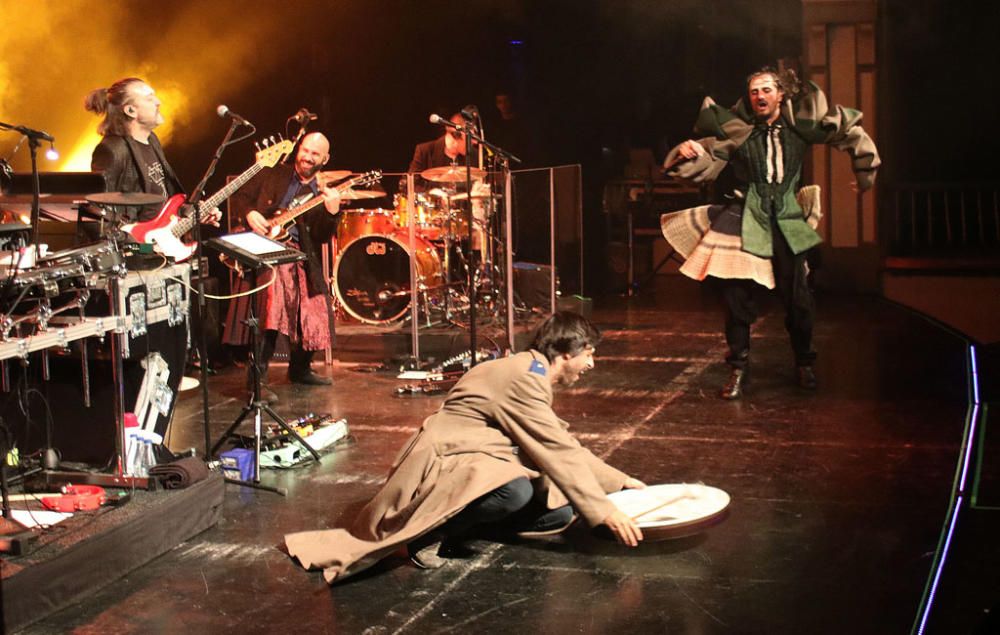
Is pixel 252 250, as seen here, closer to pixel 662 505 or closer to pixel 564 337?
pixel 564 337

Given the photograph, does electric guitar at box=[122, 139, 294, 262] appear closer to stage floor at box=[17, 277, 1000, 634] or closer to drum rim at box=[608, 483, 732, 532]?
stage floor at box=[17, 277, 1000, 634]

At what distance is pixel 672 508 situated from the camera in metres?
4.39

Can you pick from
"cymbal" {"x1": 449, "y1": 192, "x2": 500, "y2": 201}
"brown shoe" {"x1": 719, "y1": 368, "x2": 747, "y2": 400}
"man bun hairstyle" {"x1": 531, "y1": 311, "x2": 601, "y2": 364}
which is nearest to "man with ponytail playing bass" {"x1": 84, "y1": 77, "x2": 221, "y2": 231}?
"man bun hairstyle" {"x1": 531, "y1": 311, "x2": 601, "y2": 364}

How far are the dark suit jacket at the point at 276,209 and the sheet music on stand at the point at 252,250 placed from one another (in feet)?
5.18

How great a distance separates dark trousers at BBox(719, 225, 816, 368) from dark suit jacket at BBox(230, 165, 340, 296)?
2403 millimetres

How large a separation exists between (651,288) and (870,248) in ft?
7.16

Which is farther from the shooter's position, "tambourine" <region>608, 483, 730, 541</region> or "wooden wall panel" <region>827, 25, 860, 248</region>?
"wooden wall panel" <region>827, 25, 860, 248</region>

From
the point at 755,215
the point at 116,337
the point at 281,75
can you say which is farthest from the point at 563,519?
the point at 281,75

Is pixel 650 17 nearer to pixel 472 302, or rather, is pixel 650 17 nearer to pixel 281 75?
pixel 281 75

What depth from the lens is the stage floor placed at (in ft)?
12.1

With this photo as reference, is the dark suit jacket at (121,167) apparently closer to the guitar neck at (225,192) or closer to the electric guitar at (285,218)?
the guitar neck at (225,192)

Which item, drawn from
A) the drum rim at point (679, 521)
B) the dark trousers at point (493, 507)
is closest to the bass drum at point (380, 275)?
the drum rim at point (679, 521)

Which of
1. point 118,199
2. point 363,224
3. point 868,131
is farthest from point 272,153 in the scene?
point 868,131

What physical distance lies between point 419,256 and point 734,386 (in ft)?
10.2
